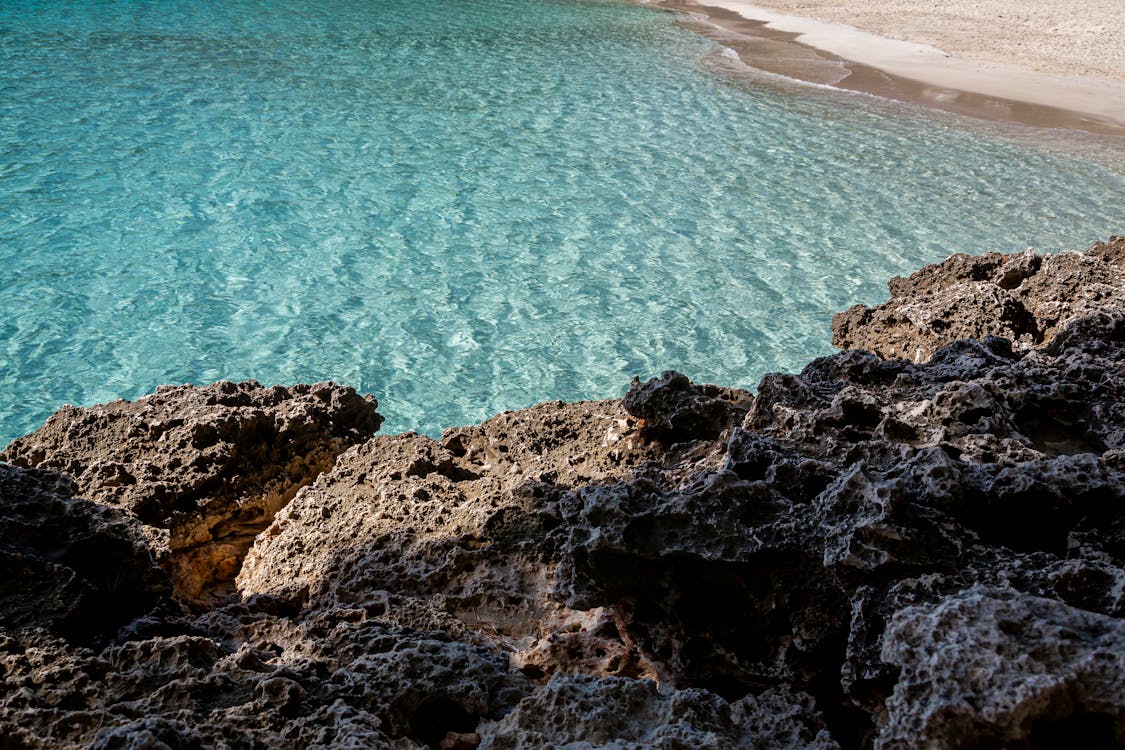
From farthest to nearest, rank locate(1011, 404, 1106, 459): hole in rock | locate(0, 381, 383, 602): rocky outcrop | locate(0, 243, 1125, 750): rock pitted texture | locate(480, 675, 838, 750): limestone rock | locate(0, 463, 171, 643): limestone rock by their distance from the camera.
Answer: locate(0, 381, 383, 602): rocky outcrop
locate(1011, 404, 1106, 459): hole in rock
locate(0, 463, 171, 643): limestone rock
locate(480, 675, 838, 750): limestone rock
locate(0, 243, 1125, 750): rock pitted texture

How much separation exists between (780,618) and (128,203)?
7.84 metres

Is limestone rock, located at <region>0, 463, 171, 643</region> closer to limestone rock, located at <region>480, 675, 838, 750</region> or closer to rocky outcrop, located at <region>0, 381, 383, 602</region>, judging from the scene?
rocky outcrop, located at <region>0, 381, 383, 602</region>

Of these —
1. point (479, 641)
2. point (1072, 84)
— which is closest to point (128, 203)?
point (479, 641)

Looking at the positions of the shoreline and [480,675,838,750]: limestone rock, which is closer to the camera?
[480,675,838,750]: limestone rock

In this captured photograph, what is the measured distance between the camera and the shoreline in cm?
1238

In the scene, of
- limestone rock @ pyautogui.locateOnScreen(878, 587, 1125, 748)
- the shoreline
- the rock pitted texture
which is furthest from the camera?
the shoreline

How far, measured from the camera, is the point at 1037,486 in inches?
75.5

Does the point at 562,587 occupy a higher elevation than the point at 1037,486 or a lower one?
lower

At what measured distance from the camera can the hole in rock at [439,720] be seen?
1.85 metres

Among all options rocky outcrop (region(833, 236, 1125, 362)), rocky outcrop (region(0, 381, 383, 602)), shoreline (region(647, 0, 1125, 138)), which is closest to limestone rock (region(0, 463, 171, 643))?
rocky outcrop (region(0, 381, 383, 602))

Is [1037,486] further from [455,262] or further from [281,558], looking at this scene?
[455,262]

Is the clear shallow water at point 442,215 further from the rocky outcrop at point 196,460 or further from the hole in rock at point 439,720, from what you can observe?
the hole in rock at point 439,720

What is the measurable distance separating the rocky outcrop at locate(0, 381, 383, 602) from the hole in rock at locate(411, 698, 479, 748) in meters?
1.35

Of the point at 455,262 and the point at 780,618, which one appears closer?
the point at 780,618
